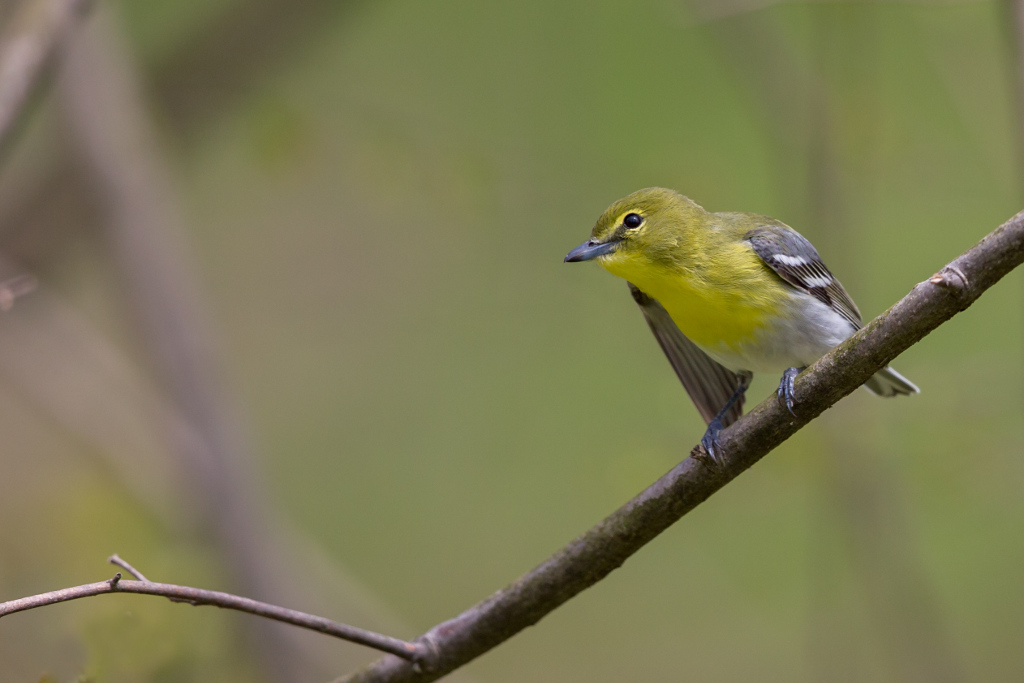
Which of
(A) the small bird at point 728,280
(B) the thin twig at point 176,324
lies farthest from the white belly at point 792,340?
(B) the thin twig at point 176,324

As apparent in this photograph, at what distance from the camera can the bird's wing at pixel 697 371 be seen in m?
3.05

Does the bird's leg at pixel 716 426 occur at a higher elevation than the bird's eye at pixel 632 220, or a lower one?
lower

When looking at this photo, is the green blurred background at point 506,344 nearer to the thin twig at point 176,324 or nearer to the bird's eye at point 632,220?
the thin twig at point 176,324

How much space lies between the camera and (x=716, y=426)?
2678 mm

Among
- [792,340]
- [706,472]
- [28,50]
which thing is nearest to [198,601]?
[706,472]

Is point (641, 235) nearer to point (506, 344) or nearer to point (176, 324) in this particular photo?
point (176, 324)

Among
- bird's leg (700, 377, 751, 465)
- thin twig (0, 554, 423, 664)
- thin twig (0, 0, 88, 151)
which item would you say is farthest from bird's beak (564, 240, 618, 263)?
thin twig (0, 0, 88, 151)

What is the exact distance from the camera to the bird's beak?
2664 mm

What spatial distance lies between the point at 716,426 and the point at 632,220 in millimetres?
660

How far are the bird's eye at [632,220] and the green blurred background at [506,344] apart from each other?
2.64 feet

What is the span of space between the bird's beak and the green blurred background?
0.93 metres

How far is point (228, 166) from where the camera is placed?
7613 mm

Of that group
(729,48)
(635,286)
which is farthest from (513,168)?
(635,286)

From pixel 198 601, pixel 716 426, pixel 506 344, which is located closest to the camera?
pixel 198 601
